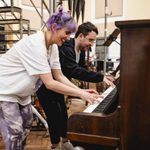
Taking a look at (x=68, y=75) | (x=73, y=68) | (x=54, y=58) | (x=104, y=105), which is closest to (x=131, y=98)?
(x=104, y=105)

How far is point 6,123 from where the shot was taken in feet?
5.88

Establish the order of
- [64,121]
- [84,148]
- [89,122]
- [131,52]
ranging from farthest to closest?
1. [64,121]
2. [84,148]
3. [89,122]
4. [131,52]

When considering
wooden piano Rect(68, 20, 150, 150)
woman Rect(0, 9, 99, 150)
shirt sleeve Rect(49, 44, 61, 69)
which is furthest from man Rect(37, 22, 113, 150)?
wooden piano Rect(68, 20, 150, 150)

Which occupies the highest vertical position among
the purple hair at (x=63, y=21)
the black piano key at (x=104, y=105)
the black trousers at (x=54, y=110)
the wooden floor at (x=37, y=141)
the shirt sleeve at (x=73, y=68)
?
the purple hair at (x=63, y=21)

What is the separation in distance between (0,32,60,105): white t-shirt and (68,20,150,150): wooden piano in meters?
0.51

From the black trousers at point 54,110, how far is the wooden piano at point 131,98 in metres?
1.20

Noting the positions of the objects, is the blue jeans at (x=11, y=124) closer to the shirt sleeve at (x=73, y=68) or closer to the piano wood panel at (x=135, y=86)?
the shirt sleeve at (x=73, y=68)

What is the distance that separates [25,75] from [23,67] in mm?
51

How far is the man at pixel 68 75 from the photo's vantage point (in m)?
2.20

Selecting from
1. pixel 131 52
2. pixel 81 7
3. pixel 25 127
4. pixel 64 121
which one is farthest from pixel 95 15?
pixel 131 52

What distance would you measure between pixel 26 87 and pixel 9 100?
14 centimetres

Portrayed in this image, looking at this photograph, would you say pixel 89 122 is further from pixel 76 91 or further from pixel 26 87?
pixel 26 87

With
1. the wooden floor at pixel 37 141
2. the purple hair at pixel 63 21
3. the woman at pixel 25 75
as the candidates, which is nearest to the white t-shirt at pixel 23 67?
the woman at pixel 25 75

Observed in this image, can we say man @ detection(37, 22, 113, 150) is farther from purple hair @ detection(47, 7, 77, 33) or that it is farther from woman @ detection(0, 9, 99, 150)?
purple hair @ detection(47, 7, 77, 33)
